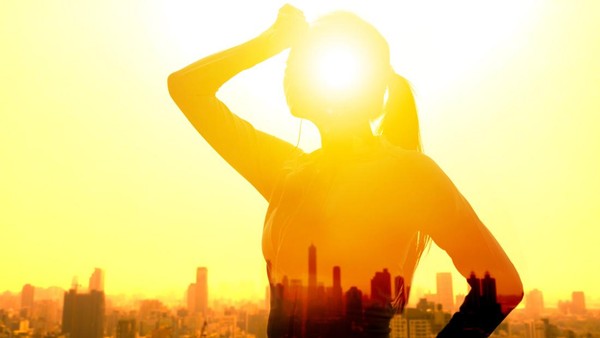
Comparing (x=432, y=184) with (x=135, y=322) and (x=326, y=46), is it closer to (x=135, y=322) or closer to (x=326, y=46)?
(x=326, y=46)

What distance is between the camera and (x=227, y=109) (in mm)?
1113

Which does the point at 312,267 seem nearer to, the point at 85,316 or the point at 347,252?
the point at 347,252

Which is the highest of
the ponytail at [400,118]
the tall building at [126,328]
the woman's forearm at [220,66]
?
the woman's forearm at [220,66]

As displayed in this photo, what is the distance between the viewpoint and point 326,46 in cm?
101

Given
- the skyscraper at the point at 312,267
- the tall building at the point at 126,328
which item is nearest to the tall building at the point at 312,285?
the skyscraper at the point at 312,267

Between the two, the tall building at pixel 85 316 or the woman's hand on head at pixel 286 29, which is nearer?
the woman's hand on head at pixel 286 29

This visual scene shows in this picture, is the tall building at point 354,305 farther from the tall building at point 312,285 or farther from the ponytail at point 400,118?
the ponytail at point 400,118

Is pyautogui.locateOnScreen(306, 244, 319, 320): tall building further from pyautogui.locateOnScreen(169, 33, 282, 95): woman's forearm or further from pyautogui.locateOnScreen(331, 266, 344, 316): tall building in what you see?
pyautogui.locateOnScreen(169, 33, 282, 95): woman's forearm

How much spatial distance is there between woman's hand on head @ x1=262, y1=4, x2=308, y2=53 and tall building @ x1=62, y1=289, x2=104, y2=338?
1.81 meters

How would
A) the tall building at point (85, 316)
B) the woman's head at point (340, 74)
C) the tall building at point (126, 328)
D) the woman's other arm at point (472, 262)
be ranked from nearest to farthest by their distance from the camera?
the woman's other arm at point (472, 262), the woman's head at point (340, 74), the tall building at point (126, 328), the tall building at point (85, 316)

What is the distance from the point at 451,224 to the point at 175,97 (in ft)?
1.97

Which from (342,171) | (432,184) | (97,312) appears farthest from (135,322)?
(432,184)

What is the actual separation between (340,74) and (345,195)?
0.74ft

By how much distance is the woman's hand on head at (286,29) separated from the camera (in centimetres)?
107
